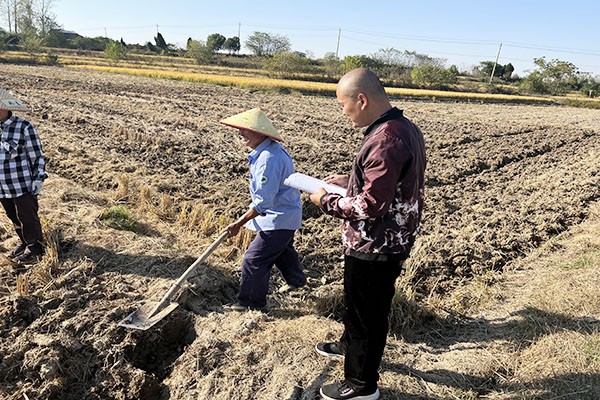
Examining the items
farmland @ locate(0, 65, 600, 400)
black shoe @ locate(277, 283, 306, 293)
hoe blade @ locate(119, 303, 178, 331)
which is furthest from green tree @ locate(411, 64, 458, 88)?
hoe blade @ locate(119, 303, 178, 331)

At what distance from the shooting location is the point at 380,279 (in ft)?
7.38

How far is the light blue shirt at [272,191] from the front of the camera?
10.2ft

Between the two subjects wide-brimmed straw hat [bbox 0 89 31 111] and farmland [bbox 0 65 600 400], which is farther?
wide-brimmed straw hat [bbox 0 89 31 111]

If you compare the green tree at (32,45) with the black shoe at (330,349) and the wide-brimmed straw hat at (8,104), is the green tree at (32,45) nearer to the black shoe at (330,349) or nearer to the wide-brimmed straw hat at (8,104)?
the wide-brimmed straw hat at (8,104)

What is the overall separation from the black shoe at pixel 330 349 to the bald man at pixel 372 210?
0.37 metres

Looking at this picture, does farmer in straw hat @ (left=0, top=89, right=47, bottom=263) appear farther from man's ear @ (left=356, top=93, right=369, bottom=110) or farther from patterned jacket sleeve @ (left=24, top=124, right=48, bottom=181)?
man's ear @ (left=356, top=93, right=369, bottom=110)

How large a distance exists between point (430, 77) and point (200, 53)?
95.2ft

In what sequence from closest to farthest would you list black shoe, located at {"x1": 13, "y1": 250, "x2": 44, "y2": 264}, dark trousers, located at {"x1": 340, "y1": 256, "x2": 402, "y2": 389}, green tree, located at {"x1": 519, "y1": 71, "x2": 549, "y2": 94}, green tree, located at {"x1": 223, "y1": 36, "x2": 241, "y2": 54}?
dark trousers, located at {"x1": 340, "y1": 256, "x2": 402, "y2": 389}
black shoe, located at {"x1": 13, "y1": 250, "x2": 44, "y2": 264}
green tree, located at {"x1": 519, "y1": 71, "x2": 549, "y2": 94}
green tree, located at {"x1": 223, "y1": 36, "x2": 241, "y2": 54}

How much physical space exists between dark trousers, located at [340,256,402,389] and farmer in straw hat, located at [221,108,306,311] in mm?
1008

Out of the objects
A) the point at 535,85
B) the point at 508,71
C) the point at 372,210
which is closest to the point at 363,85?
the point at 372,210

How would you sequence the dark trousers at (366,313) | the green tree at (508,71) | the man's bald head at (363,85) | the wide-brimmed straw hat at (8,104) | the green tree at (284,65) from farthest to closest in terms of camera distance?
1. the green tree at (508,71)
2. the green tree at (284,65)
3. the wide-brimmed straw hat at (8,104)
4. the dark trousers at (366,313)
5. the man's bald head at (363,85)

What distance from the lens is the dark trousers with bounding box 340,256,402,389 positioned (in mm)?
2252

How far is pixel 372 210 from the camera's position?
202 cm

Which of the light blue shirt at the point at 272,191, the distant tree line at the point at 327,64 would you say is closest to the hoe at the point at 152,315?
the light blue shirt at the point at 272,191
